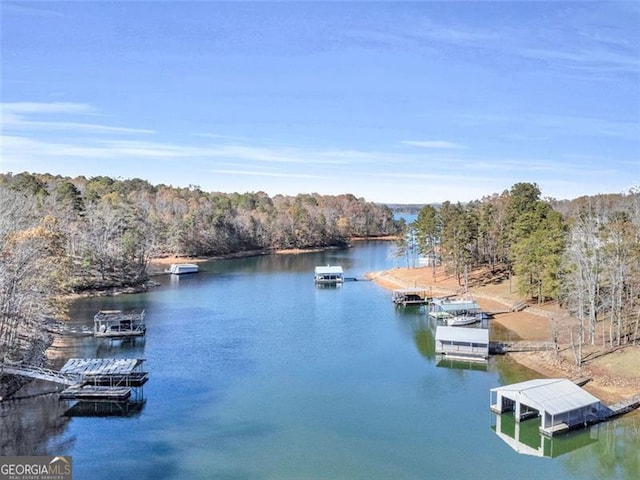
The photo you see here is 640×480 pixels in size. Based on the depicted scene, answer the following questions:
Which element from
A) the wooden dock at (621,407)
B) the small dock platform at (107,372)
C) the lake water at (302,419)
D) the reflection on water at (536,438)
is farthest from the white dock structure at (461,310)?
the small dock platform at (107,372)

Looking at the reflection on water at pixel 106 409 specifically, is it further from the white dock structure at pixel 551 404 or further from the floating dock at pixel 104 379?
the white dock structure at pixel 551 404

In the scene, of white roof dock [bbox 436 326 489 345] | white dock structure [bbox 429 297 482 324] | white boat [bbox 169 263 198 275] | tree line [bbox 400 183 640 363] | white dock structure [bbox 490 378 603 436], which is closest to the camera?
white dock structure [bbox 490 378 603 436]

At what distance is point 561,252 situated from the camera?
52125 millimetres

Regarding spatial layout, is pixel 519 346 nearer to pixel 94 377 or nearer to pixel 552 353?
pixel 552 353

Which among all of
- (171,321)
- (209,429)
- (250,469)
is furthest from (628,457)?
(171,321)

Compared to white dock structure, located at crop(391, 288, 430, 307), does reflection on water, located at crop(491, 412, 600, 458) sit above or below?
below

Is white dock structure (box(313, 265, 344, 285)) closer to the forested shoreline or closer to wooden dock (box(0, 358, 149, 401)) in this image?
the forested shoreline

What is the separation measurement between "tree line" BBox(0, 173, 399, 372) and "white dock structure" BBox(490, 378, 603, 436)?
27301 millimetres

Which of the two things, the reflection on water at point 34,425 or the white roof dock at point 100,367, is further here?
the white roof dock at point 100,367

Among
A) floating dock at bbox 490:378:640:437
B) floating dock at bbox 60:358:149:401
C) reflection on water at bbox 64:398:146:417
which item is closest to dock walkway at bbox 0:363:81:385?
floating dock at bbox 60:358:149:401

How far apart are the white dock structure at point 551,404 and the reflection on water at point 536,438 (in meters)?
0.35

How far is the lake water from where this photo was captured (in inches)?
984

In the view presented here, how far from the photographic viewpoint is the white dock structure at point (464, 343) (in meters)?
41.2

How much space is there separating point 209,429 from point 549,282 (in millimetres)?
35635
